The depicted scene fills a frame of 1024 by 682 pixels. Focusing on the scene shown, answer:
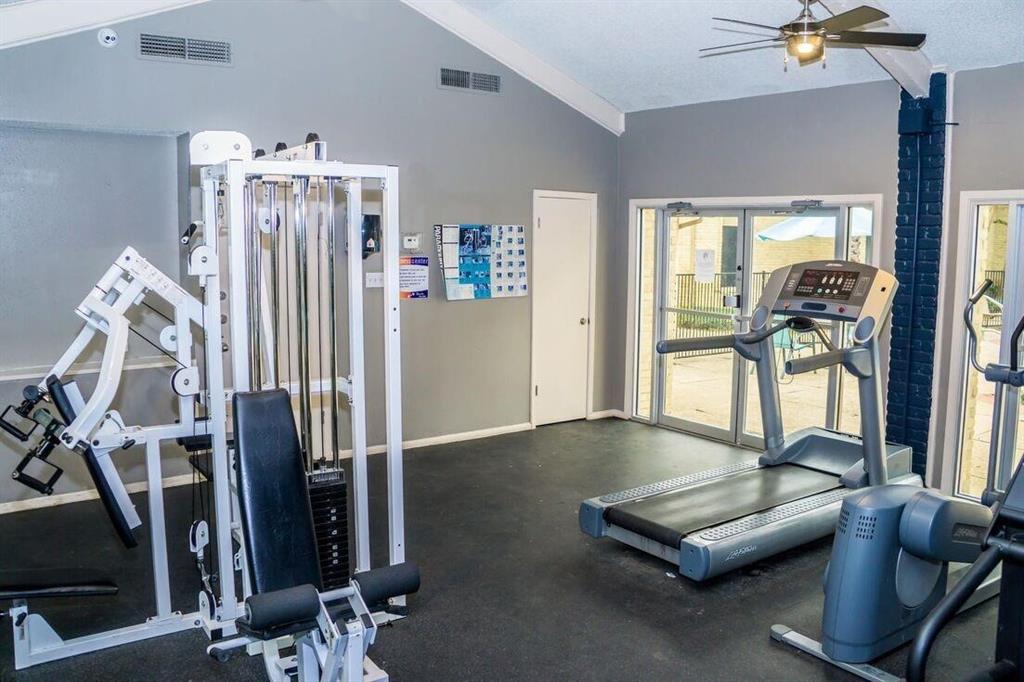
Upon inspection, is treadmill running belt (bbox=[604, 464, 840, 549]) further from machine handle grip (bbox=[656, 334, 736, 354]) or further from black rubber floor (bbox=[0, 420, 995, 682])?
machine handle grip (bbox=[656, 334, 736, 354])

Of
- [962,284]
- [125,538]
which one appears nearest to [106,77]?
[125,538]

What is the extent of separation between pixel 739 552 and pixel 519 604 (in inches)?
43.0

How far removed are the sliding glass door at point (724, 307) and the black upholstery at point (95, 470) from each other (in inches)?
176

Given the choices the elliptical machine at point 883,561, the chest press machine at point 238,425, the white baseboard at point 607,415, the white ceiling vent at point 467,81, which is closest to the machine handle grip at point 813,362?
the elliptical machine at point 883,561

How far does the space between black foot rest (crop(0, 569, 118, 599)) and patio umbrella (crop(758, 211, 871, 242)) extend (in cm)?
491

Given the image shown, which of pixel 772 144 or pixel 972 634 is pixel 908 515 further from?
pixel 772 144

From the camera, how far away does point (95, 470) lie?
3385mm

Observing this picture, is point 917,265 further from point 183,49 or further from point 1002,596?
point 183,49

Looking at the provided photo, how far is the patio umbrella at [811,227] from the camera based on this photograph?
5715 mm

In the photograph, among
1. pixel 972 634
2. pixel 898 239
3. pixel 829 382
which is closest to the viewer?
pixel 972 634

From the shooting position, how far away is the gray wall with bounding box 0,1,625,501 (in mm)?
5059

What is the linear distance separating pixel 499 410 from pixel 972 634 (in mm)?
3940

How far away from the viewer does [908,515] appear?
128 inches

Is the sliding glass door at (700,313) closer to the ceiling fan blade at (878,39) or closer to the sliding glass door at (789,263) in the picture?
the sliding glass door at (789,263)
